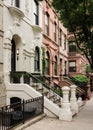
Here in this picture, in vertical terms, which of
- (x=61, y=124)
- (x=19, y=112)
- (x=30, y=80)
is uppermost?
(x=30, y=80)

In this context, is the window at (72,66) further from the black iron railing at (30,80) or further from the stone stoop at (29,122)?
the stone stoop at (29,122)

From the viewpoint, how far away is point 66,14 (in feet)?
54.1

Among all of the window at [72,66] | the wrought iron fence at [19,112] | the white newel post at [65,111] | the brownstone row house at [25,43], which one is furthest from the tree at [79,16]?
the window at [72,66]

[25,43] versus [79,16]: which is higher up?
[79,16]

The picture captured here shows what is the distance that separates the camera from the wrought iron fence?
10.7 m

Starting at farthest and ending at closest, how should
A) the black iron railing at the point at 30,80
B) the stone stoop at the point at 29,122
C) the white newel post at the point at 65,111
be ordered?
the black iron railing at the point at 30,80 < the white newel post at the point at 65,111 < the stone stoop at the point at 29,122

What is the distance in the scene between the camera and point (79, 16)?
54.1ft

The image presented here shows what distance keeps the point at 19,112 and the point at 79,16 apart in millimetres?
6880

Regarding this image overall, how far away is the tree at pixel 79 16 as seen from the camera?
15852 mm

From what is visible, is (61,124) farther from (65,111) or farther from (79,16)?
(79,16)

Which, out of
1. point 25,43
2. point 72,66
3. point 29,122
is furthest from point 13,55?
point 72,66

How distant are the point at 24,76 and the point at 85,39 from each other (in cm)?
404

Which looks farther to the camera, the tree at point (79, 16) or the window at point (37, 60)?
the window at point (37, 60)

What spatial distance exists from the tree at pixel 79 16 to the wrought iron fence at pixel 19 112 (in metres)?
4.59
